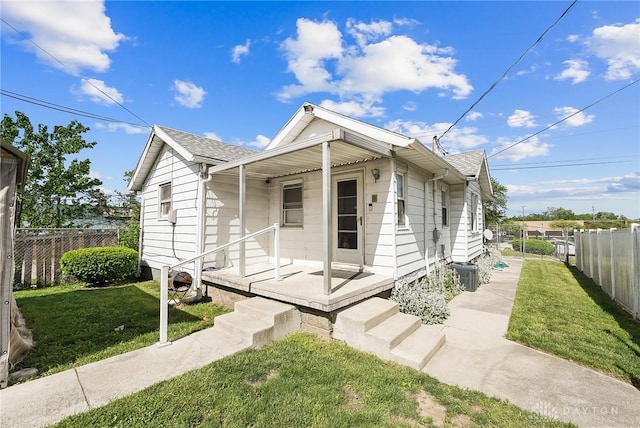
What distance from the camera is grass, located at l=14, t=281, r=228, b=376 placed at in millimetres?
3434

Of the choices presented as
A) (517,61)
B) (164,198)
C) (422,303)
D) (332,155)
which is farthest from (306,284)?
(517,61)

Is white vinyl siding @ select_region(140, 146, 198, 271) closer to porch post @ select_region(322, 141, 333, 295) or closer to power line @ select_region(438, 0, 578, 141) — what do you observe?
porch post @ select_region(322, 141, 333, 295)

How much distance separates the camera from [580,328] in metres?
4.47

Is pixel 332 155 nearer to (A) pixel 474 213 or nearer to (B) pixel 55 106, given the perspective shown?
(A) pixel 474 213

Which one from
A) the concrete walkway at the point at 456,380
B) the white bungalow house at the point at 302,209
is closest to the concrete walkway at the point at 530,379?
the concrete walkway at the point at 456,380

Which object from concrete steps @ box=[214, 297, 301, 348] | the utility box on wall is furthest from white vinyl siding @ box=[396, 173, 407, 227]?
concrete steps @ box=[214, 297, 301, 348]

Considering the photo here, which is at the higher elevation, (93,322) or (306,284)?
(306,284)

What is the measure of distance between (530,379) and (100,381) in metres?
4.38

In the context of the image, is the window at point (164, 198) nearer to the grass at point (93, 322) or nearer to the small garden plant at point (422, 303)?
the grass at point (93, 322)

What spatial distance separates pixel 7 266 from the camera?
2.67 m

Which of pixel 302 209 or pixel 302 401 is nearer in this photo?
pixel 302 401

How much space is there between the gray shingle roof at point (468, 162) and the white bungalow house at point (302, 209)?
591mm

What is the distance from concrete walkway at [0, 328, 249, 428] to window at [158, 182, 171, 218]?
5.04 metres

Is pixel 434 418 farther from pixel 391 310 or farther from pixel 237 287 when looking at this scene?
pixel 237 287
